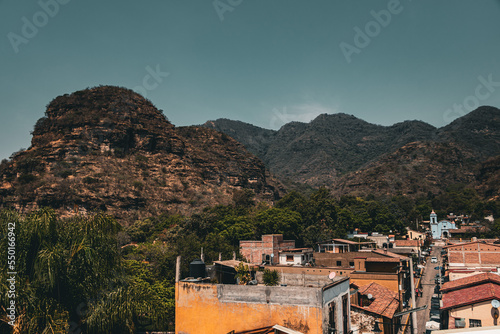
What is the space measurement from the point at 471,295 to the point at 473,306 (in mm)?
1462

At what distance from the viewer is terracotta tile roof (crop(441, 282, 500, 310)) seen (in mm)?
18672

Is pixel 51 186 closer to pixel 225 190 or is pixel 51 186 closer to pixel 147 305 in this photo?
pixel 225 190

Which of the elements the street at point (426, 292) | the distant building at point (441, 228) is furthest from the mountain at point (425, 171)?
the street at point (426, 292)

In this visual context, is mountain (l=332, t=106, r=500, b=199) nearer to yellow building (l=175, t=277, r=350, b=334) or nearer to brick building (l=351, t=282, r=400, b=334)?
brick building (l=351, t=282, r=400, b=334)

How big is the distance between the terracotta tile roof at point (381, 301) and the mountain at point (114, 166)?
213ft

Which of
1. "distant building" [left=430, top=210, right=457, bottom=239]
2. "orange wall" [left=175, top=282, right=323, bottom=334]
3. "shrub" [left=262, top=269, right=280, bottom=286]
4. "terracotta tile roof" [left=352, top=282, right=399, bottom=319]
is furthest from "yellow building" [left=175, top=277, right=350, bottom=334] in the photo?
"distant building" [left=430, top=210, right=457, bottom=239]

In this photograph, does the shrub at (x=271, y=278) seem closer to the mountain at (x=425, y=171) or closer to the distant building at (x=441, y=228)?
the distant building at (x=441, y=228)

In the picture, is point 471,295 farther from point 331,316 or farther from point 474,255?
point 474,255

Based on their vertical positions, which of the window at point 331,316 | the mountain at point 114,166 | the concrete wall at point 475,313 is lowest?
the concrete wall at point 475,313

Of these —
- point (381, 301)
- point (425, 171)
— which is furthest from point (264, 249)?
point (425, 171)

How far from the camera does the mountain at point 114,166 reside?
78.1m

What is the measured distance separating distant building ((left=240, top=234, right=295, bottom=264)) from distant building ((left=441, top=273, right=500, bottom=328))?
86.4 feet

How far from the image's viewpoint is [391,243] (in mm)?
63656

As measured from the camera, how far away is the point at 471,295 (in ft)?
65.9
